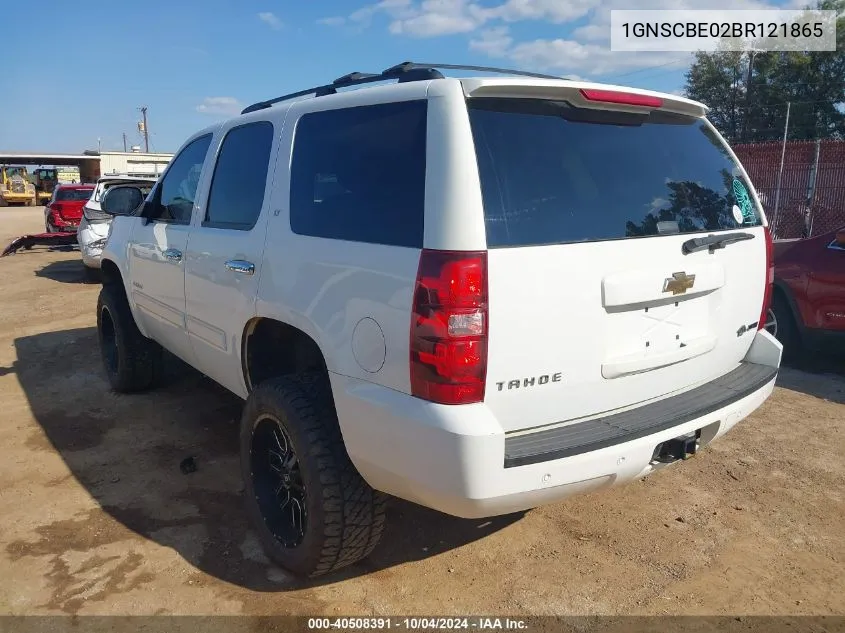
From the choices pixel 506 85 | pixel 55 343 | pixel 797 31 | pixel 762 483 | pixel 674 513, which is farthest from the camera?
pixel 797 31

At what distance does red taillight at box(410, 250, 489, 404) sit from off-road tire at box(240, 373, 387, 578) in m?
Answer: 0.68

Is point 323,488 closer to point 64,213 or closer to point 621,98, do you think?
point 621,98

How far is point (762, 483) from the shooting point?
378 cm

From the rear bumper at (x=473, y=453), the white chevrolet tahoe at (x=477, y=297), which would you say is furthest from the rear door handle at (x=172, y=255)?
the rear bumper at (x=473, y=453)

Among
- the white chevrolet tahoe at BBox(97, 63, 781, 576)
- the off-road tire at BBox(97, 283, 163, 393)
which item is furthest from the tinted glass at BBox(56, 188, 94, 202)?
the white chevrolet tahoe at BBox(97, 63, 781, 576)

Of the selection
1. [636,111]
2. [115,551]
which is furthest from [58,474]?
[636,111]

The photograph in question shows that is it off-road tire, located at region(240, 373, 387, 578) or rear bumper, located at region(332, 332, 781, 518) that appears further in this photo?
off-road tire, located at region(240, 373, 387, 578)

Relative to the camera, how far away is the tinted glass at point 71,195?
15992 millimetres

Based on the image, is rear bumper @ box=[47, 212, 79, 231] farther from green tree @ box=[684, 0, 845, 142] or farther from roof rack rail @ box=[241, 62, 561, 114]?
green tree @ box=[684, 0, 845, 142]

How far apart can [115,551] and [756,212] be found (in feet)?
11.4

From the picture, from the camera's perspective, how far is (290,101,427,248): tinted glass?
7.86 ft

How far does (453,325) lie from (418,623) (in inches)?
50.6

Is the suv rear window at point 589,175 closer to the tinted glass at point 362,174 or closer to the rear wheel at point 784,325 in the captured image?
the tinted glass at point 362,174

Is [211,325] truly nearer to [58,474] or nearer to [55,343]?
[58,474]
